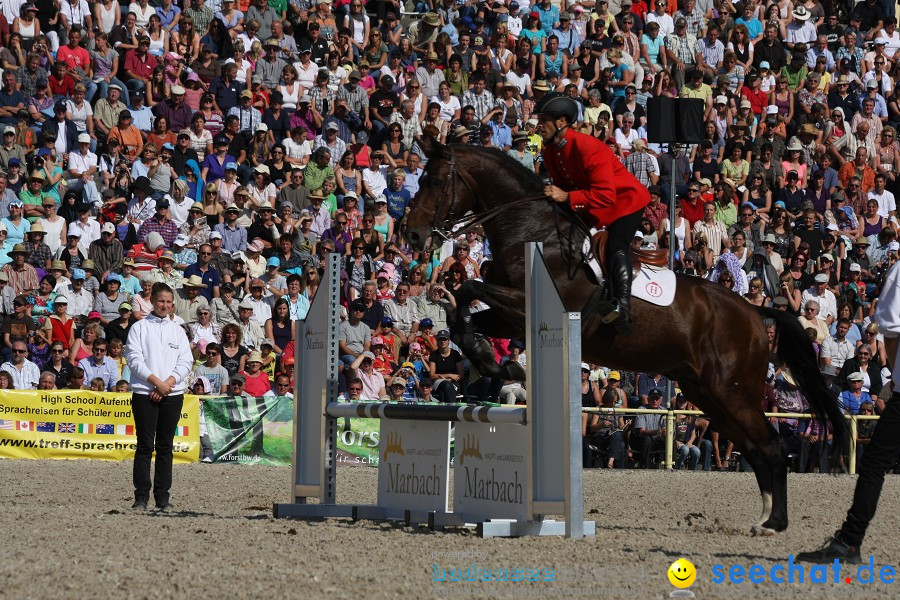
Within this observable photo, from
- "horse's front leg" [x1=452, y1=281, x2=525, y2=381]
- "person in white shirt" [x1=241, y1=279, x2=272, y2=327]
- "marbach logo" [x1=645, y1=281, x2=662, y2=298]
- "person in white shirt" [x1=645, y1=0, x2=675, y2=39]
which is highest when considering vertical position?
"person in white shirt" [x1=645, y1=0, x2=675, y2=39]

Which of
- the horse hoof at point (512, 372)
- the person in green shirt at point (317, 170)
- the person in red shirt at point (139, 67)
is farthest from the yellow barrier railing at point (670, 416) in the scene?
the person in red shirt at point (139, 67)

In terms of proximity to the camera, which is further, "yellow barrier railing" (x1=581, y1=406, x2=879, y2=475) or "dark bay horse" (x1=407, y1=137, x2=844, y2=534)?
"yellow barrier railing" (x1=581, y1=406, x2=879, y2=475)

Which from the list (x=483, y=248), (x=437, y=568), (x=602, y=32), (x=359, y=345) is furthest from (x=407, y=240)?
(x=602, y=32)

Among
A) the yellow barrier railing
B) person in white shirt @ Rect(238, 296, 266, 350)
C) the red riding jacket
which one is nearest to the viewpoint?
the red riding jacket

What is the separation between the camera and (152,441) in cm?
1002

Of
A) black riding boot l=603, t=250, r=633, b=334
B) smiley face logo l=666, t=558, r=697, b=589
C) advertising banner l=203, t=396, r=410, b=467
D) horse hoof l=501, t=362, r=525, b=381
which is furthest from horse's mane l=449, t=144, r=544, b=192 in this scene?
advertising banner l=203, t=396, r=410, b=467

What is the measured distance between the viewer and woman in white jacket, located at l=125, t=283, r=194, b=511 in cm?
985

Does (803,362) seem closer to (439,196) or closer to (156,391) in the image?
(439,196)

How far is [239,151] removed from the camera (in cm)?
1889

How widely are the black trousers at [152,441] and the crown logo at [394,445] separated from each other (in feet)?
5.73

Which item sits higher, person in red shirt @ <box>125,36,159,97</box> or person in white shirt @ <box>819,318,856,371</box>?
person in red shirt @ <box>125,36,159,97</box>

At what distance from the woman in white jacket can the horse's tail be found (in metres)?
4.68

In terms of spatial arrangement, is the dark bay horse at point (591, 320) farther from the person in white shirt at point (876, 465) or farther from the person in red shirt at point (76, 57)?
the person in red shirt at point (76, 57)

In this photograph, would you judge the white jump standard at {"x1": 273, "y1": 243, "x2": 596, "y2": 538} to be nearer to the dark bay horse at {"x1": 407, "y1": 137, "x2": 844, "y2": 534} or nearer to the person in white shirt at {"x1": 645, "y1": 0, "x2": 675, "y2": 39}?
the dark bay horse at {"x1": 407, "y1": 137, "x2": 844, "y2": 534}
